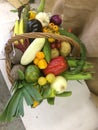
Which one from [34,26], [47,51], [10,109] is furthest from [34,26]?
[10,109]

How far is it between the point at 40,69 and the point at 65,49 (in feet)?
0.40

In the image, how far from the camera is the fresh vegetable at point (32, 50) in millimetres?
852

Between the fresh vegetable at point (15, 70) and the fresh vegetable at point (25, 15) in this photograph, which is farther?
the fresh vegetable at point (25, 15)

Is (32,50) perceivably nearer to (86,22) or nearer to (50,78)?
(50,78)

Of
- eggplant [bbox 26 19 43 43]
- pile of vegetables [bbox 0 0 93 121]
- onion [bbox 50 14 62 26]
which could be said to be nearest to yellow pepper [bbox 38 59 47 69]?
pile of vegetables [bbox 0 0 93 121]

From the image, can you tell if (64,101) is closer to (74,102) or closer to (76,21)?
(74,102)

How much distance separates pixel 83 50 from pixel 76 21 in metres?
0.12

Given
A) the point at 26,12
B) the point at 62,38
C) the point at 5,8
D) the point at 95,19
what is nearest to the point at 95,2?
the point at 95,19

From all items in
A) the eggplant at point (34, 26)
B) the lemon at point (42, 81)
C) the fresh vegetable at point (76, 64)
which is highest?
the eggplant at point (34, 26)

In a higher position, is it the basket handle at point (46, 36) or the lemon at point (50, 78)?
the basket handle at point (46, 36)

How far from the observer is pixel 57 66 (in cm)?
84

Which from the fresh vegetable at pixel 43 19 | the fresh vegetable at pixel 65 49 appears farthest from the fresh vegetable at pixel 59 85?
the fresh vegetable at pixel 43 19

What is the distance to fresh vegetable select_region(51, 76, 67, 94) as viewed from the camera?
0.82 m

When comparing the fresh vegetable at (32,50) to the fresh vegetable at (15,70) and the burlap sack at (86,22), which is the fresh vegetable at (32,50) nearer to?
the fresh vegetable at (15,70)
